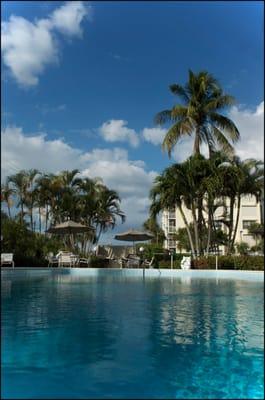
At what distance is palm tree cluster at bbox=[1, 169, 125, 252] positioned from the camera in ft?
103

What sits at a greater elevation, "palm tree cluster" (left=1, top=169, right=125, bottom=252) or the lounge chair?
"palm tree cluster" (left=1, top=169, right=125, bottom=252)

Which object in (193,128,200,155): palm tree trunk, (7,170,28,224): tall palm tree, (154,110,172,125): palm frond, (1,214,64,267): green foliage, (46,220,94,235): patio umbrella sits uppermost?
(154,110,172,125): palm frond

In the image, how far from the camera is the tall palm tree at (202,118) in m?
21.9

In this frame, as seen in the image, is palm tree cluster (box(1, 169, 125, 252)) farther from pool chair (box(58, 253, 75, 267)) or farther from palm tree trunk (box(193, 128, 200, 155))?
palm tree trunk (box(193, 128, 200, 155))

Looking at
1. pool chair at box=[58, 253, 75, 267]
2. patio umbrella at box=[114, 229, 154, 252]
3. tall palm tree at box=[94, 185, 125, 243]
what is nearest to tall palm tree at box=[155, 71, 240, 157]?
patio umbrella at box=[114, 229, 154, 252]

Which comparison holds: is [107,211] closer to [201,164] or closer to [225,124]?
[225,124]

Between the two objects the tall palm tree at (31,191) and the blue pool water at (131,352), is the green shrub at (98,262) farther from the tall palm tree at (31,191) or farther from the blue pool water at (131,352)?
the blue pool water at (131,352)

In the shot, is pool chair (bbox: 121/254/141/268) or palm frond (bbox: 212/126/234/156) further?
palm frond (bbox: 212/126/234/156)

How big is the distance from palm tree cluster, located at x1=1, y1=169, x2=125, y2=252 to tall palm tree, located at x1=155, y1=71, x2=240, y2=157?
1102cm

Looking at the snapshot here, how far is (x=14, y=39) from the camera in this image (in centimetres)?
539

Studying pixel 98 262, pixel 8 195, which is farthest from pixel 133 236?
pixel 8 195

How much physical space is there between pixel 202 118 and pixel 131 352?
18.5 m

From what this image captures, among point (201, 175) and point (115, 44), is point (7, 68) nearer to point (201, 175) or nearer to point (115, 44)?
point (115, 44)

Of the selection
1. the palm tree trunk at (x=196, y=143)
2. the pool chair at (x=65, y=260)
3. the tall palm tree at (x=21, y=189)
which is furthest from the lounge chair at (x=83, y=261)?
the tall palm tree at (x=21, y=189)
